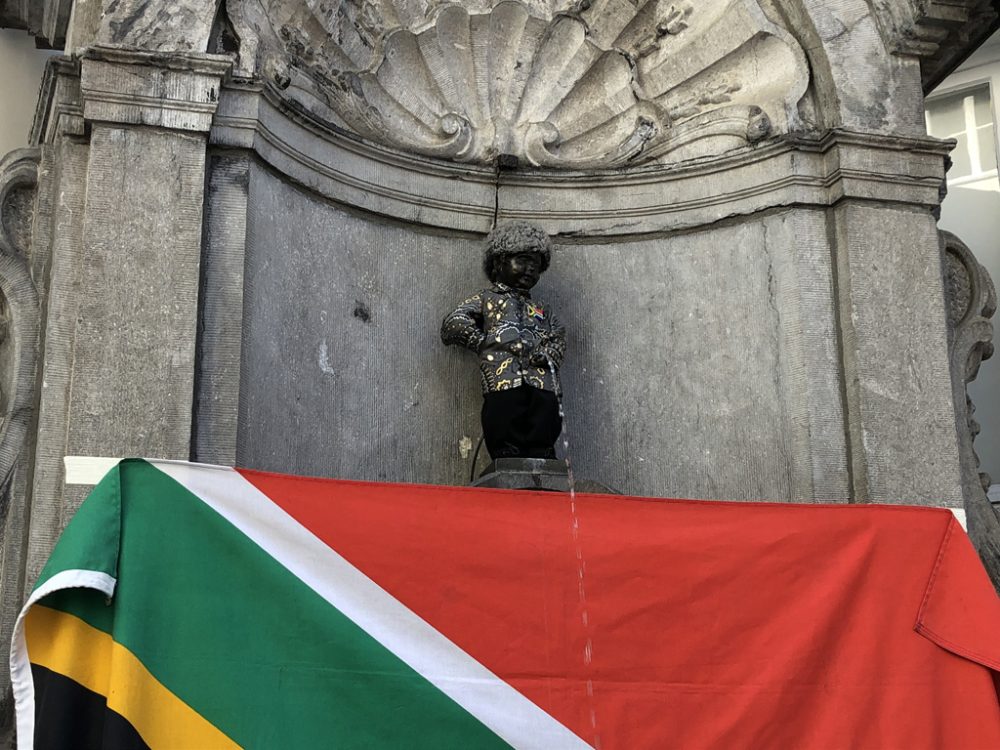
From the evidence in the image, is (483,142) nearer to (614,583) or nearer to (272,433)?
(272,433)

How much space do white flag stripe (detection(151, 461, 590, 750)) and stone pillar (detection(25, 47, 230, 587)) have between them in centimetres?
65

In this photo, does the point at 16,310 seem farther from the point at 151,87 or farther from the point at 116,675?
the point at 116,675

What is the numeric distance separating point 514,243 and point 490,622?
194cm

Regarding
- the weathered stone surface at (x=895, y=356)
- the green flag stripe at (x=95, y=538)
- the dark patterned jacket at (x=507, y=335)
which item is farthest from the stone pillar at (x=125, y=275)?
the weathered stone surface at (x=895, y=356)

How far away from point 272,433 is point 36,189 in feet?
3.96

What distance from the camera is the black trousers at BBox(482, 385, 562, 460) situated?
5.36m

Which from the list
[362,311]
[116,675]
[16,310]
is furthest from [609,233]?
[116,675]

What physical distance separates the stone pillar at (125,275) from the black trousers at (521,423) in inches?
46.6

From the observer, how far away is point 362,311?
5.80 m

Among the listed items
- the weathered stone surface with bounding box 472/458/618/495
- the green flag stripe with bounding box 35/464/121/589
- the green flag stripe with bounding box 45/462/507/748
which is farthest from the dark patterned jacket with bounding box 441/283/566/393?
the green flag stripe with bounding box 35/464/121/589

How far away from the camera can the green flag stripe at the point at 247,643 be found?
3.78 m

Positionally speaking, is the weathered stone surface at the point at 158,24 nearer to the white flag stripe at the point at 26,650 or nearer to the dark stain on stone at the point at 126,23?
the dark stain on stone at the point at 126,23

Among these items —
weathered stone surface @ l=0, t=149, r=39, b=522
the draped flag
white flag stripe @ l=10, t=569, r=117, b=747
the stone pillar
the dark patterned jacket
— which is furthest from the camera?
the dark patterned jacket

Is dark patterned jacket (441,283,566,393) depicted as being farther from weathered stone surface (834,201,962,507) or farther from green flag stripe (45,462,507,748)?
green flag stripe (45,462,507,748)
